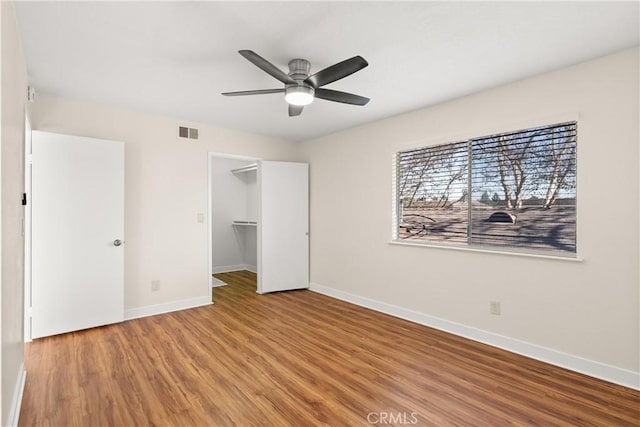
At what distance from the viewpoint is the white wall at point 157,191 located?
371 centimetres

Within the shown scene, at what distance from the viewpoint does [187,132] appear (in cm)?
439

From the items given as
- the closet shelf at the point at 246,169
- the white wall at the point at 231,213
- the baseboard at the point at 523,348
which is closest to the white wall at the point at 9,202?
the baseboard at the point at 523,348

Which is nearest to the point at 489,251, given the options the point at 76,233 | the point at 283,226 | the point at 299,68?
the point at 299,68

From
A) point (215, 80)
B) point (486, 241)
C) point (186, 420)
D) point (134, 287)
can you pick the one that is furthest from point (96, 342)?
point (486, 241)

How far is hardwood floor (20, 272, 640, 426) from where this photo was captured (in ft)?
6.77

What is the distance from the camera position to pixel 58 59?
2.64m

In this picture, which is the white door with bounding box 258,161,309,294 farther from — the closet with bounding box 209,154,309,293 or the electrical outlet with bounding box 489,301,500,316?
the electrical outlet with bounding box 489,301,500,316

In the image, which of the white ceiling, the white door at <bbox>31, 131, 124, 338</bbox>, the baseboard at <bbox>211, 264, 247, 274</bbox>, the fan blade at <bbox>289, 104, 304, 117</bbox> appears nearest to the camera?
the white ceiling

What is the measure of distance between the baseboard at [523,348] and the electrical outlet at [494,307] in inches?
8.3

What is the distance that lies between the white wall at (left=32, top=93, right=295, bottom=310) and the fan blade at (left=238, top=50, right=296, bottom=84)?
97.4 inches

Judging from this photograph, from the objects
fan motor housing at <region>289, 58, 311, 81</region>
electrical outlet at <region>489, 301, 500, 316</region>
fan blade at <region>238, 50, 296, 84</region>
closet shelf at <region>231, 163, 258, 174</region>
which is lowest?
electrical outlet at <region>489, 301, 500, 316</region>

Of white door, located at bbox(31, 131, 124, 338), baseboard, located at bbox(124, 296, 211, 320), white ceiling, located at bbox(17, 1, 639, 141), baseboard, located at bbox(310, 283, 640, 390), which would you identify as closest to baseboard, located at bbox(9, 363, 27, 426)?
white door, located at bbox(31, 131, 124, 338)

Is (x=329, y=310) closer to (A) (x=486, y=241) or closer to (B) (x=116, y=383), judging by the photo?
(A) (x=486, y=241)

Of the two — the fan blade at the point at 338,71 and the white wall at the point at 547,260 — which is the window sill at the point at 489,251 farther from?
the fan blade at the point at 338,71
